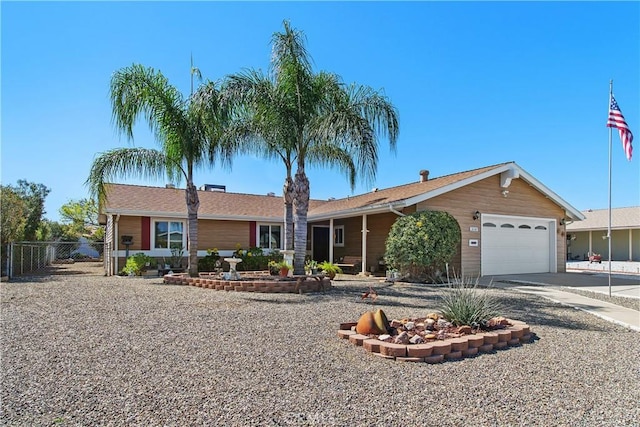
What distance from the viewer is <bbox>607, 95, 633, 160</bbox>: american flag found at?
10.2 m

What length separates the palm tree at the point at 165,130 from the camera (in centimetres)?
1161

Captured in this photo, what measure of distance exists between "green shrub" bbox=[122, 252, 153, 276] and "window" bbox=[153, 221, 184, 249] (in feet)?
3.56

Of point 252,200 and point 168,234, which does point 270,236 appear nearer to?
point 252,200

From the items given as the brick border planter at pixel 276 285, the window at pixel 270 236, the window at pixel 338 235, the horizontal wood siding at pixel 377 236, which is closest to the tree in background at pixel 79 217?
the window at pixel 270 236

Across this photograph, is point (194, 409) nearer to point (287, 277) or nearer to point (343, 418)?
point (343, 418)

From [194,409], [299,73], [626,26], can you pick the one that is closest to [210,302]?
[194,409]

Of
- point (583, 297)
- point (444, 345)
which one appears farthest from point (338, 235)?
point (444, 345)

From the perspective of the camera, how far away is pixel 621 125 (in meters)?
10.3

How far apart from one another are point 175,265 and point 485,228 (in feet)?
42.3

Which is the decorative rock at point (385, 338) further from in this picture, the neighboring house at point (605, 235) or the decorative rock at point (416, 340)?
the neighboring house at point (605, 235)

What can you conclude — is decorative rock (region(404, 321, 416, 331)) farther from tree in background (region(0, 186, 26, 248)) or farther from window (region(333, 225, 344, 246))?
tree in background (region(0, 186, 26, 248))

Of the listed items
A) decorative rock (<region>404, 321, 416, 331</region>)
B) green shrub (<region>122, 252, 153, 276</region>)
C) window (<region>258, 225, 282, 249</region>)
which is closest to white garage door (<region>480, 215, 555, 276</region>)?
window (<region>258, 225, 282, 249</region>)

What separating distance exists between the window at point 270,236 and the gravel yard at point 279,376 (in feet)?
40.7

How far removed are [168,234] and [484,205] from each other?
526 inches
